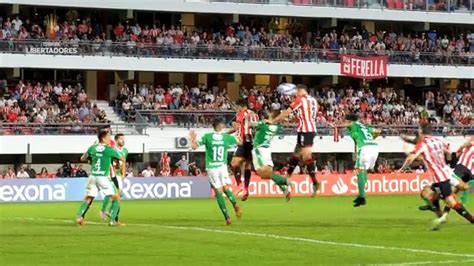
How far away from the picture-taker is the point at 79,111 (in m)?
55.6

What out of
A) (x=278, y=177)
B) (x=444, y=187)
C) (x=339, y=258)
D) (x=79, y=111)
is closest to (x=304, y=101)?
(x=278, y=177)

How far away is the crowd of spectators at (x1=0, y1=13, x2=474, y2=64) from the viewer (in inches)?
2296

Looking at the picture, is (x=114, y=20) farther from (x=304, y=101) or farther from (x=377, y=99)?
(x=304, y=101)

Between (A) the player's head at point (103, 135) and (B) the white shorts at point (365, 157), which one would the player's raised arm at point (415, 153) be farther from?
(A) the player's head at point (103, 135)

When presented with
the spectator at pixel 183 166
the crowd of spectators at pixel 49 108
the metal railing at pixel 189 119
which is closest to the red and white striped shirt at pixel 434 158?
the spectator at pixel 183 166

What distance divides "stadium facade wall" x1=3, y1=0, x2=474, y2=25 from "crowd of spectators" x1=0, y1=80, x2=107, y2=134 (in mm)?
4480

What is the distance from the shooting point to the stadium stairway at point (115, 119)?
56000 mm

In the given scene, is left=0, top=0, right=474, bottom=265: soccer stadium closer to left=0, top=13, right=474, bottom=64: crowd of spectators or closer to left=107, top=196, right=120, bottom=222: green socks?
left=0, top=13, right=474, bottom=64: crowd of spectators

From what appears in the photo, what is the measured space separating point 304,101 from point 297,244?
264 inches

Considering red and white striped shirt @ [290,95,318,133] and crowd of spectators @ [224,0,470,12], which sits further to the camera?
crowd of spectators @ [224,0,470,12]

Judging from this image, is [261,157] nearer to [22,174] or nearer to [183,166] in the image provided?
[22,174]

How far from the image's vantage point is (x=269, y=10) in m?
63.2

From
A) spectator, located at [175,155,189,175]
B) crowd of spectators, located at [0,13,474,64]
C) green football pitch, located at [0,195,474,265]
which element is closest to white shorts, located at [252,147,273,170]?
green football pitch, located at [0,195,474,265]

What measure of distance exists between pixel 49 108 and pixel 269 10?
47.7 feet
